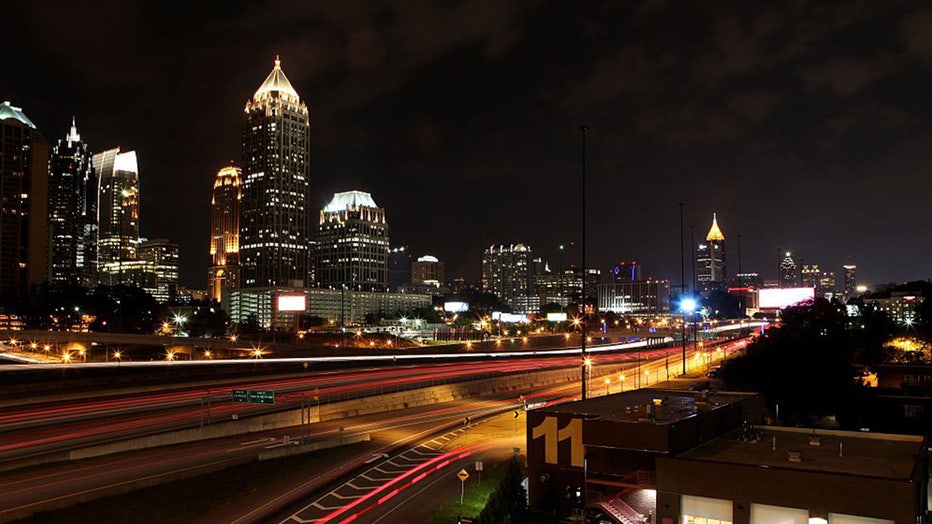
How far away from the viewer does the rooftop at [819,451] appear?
2525 cm

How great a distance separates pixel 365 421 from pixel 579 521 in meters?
30.1

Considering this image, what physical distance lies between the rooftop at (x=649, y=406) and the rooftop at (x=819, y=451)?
64.4 inches

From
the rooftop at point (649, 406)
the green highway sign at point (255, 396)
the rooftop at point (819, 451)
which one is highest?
the rooftop at point (649, 406)

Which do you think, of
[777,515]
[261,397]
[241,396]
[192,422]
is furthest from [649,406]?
[192,422]

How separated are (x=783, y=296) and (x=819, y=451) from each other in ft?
282

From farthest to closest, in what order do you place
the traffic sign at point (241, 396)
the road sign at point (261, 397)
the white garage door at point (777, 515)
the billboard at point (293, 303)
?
the billboard at point (293, 303)
the traffic sign at point (241, 396)
the road sign at point (261, 397)
the white garage door at point (777, 515)

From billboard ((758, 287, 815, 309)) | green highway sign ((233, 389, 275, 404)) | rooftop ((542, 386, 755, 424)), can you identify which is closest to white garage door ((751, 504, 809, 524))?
rooftop ((542, 386, 755, 424))

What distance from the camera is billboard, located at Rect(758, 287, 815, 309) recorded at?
104 metres

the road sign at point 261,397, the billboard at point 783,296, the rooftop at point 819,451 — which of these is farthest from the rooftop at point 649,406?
the billboard at point 783,296

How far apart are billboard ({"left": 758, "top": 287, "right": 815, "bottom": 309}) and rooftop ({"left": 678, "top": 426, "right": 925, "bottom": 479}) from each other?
255ft

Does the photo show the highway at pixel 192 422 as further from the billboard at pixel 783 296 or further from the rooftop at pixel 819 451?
the billboard at pixel 783 296

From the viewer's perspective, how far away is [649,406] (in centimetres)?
3133

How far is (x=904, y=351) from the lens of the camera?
9138 centimetres

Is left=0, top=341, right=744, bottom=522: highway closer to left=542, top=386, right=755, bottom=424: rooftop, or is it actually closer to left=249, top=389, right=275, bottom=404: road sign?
left=249, top=389, right=275, bottom=404: road sign
